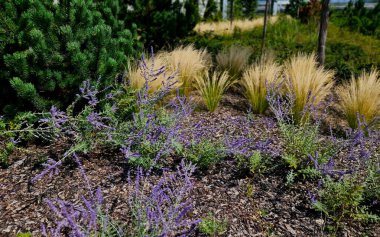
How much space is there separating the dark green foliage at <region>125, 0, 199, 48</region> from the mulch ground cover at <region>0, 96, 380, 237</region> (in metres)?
3.82

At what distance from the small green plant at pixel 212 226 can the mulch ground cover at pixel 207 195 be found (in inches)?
1.7

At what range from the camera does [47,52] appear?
3.21 meters

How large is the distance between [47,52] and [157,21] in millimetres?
3578

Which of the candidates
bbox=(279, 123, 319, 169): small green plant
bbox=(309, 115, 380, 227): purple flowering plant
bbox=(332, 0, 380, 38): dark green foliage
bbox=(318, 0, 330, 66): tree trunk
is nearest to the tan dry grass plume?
bbox=(332, 0, 380, 38): dark green foliage

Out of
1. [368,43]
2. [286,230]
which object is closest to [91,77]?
[286,230]

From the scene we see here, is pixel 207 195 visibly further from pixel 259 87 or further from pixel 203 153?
pixel 259 87

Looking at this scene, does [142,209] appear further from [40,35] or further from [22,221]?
[40,35]

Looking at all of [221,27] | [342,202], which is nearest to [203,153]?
[342,202]

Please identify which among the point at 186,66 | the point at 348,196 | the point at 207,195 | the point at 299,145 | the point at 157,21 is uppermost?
the point at 157,21

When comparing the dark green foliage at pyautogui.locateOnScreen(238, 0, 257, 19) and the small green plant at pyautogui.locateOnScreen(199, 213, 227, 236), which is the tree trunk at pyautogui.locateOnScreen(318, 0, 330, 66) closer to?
the small green plant at pyautogui.locateOnScreen(199, 213, 227, 236)

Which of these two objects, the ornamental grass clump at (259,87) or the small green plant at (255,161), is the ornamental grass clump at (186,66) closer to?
the ornamental grass clump at (259,87)

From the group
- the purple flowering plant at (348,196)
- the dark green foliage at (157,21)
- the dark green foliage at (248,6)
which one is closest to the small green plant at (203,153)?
the purple flowering plant at (348,196)

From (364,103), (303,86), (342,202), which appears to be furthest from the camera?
(303,86)

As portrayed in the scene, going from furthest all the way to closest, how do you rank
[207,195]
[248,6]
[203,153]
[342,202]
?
[248,6] < [203,153] < [207,195] < [342,202]
